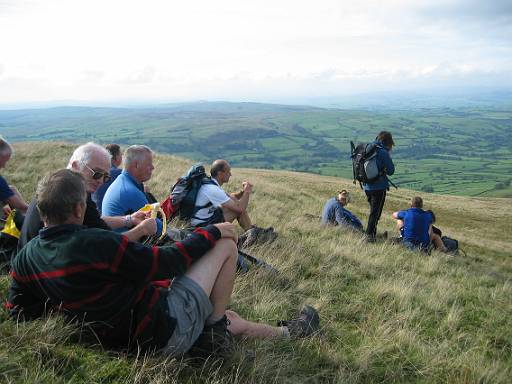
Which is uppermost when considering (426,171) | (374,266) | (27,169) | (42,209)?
(42,209)

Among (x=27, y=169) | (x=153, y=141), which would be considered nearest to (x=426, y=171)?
(x=153, y=141)

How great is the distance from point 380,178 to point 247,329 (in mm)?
6768

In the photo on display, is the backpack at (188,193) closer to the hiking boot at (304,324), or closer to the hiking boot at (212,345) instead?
the hiking boot at (304,324)

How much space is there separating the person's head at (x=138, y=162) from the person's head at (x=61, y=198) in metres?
2.85

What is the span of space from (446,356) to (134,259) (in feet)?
10.4

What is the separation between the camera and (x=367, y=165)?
30.9ft

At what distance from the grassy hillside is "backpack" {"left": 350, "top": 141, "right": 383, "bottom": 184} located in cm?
145

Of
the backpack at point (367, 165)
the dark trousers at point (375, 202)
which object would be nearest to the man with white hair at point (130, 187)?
the backpack at point (367, 165)

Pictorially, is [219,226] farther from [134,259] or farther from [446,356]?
[446,356]

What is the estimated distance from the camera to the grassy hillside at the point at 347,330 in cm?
280

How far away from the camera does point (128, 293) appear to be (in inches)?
114

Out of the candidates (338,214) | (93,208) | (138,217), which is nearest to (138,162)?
(138,217)

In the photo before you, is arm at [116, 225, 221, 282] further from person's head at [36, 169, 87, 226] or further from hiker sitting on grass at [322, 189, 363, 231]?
hiker sitting on grass at [322, 189, 363, 231]

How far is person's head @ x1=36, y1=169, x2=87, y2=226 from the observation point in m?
2.71
